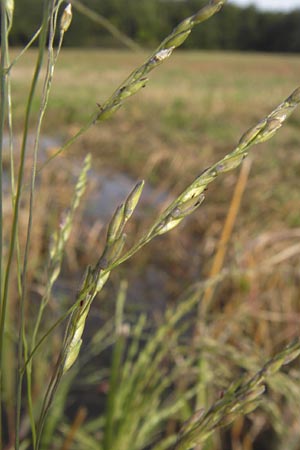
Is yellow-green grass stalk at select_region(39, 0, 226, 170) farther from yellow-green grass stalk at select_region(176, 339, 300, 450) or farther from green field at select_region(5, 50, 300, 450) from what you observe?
yellow-green grass stalk at select_region(176, 339, 300, 450)

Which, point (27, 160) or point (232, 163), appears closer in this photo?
point (232, 163)

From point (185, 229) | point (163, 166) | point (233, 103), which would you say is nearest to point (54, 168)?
point (185, 229)

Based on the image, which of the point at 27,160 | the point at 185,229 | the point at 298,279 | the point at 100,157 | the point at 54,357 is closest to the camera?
the point at 54,357

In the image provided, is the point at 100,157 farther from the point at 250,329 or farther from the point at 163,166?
the point at 250,329

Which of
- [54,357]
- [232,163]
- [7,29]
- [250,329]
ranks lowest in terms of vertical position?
[232,163]

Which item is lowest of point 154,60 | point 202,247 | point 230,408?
point 230,408

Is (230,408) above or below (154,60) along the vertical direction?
below

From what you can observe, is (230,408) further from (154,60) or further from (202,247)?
(202,247)

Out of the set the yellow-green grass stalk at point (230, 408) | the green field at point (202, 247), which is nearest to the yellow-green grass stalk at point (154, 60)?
the green field at point (202, 247)

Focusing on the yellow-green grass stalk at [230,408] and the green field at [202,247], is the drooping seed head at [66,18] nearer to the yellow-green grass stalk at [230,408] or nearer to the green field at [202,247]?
the green field at [202,247]

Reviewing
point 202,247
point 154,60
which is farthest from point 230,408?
point 202,247

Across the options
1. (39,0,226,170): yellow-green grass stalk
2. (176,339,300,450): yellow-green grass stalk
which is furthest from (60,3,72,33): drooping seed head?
(176,339,300,450): yellow-green grass stalk
